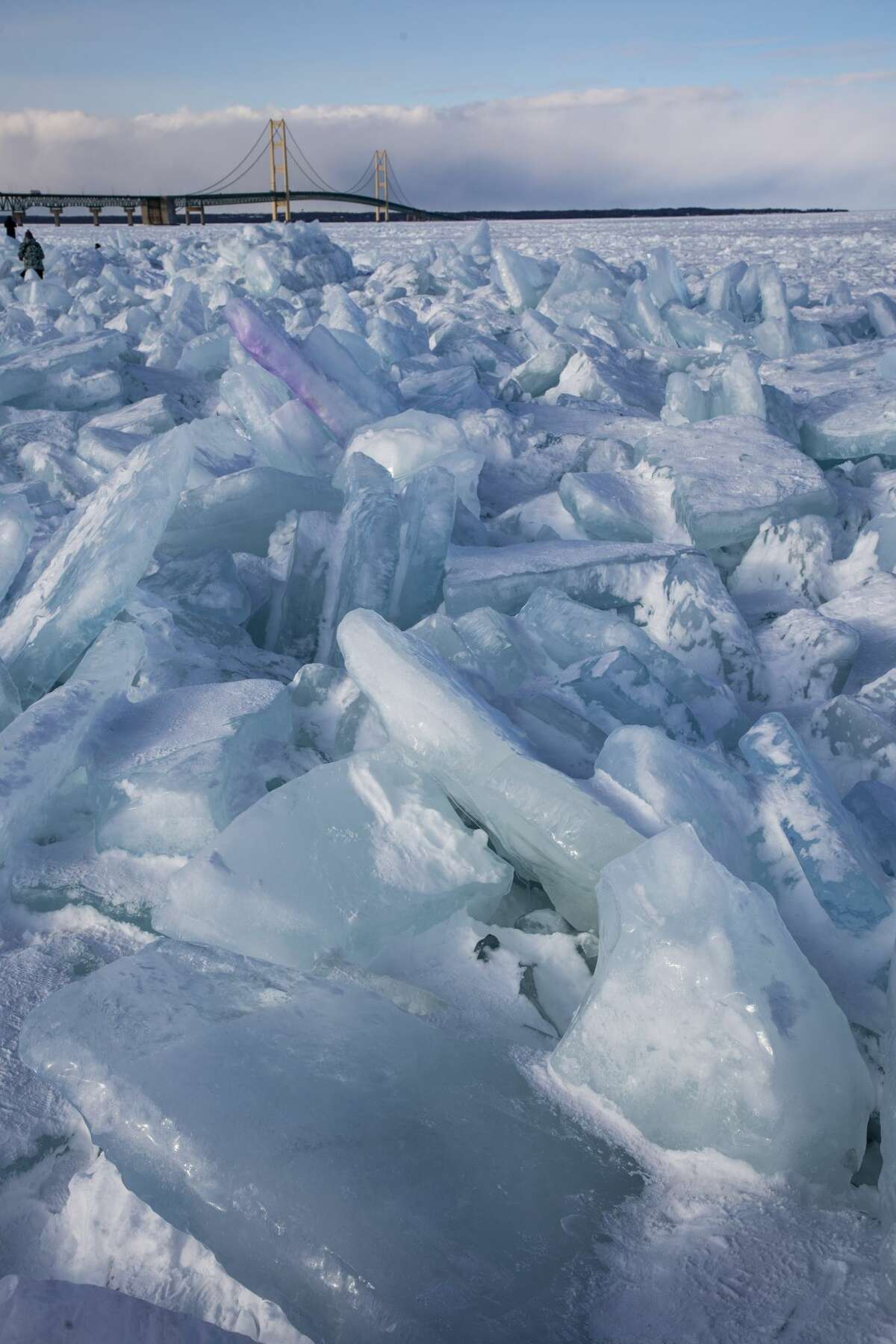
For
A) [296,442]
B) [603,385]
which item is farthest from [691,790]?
[603,385]

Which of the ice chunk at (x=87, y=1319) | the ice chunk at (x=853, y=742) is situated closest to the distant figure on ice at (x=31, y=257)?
the ice chunk at (x=853, y=742)

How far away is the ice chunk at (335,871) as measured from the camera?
935mm

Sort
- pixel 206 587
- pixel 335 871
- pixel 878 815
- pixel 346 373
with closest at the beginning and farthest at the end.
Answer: pixel 335 871 < pixel 878 815 < pixel 206 587 < pixel 346 373

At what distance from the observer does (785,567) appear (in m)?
1.93

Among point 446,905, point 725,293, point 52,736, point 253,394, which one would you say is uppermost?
point 725,293

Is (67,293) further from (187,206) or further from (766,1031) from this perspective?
(187,206)

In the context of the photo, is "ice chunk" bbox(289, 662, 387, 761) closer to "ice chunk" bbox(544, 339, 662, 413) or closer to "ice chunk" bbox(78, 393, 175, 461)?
"ice chunk" bbox(78, 393, 175, 461)

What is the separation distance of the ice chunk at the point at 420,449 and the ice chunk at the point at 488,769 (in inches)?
38.4

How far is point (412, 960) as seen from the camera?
0.98 m

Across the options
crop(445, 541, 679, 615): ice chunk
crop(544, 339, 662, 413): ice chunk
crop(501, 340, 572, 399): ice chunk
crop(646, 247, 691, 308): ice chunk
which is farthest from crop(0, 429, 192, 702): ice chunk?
crop(646, 247, 691, 308): ice chunk

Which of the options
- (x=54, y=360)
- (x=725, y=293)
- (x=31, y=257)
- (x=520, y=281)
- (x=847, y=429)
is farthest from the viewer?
(x=31, y=257)

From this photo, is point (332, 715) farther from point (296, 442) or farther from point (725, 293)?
point (725, 293)

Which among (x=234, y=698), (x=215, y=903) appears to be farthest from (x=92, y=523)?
(x=215, y=903)

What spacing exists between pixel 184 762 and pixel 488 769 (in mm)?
356
